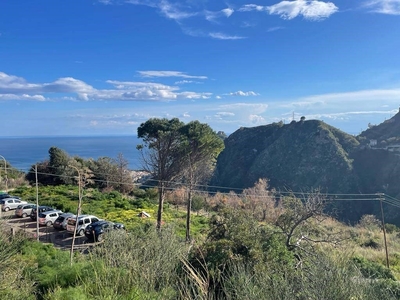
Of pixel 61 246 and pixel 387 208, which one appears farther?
pixel 387 208

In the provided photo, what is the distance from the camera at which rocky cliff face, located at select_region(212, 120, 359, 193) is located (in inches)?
2085

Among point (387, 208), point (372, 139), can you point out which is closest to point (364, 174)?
point (387, 208)

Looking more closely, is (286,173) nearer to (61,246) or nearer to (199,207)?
(199,207)

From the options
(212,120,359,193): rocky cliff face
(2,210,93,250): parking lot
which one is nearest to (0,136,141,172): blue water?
(2,210,93,250): parking lot

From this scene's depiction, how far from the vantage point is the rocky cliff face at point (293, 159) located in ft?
174

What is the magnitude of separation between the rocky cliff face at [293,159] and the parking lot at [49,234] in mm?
39381

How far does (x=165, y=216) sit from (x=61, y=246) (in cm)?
866

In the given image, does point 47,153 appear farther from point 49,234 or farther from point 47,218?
point 49,234

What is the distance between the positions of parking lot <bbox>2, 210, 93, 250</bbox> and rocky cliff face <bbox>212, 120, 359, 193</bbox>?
39381 millimetres

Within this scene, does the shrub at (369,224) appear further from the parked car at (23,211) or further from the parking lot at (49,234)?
the parked car at (23,211)

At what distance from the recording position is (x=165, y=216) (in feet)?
82.0

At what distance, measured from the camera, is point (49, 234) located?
2017cm

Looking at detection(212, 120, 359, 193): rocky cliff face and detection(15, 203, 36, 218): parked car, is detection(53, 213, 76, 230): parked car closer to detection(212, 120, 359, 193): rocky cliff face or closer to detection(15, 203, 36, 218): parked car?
detection(15, 203, 36, 218): parked car

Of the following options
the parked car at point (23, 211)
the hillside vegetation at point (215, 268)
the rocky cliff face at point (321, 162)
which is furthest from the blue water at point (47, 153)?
the rocky cliff face at point (321, 162)
